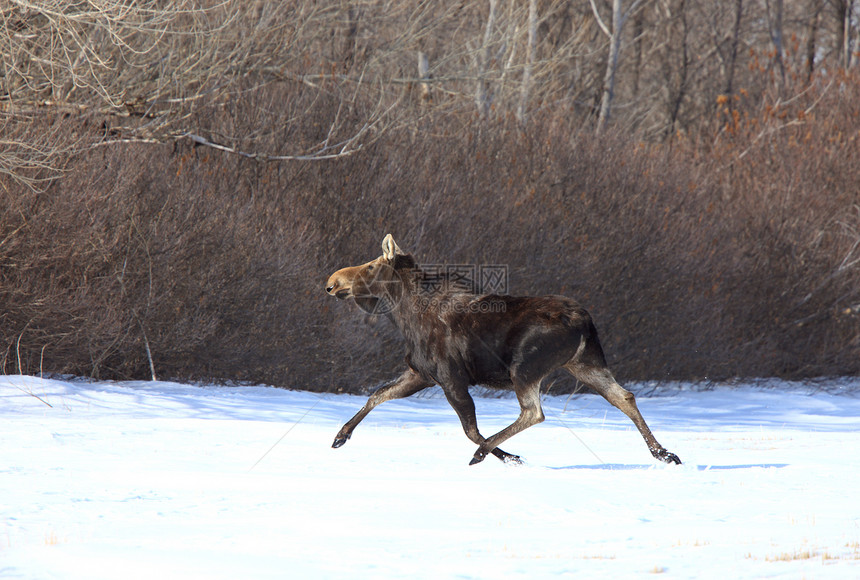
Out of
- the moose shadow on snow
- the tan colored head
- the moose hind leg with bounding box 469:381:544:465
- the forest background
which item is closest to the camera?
the moose hind leg with bounding box 469:381:544:465

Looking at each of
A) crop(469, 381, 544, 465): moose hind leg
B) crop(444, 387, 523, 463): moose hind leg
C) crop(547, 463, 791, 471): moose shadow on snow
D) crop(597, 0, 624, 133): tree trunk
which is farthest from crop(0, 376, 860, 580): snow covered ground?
crop(597, 0, 624, 133): tree trunk

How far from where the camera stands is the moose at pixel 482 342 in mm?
6996

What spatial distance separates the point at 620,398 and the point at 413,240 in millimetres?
8301

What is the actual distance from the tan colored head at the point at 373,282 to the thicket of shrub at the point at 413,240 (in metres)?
2.63

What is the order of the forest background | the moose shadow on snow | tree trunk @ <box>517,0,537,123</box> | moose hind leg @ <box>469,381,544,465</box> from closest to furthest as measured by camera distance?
1. moose hind leg @ <box>469,381,544,465</box>
2. the moose shadow on snow
3. the forest background
4. tree trunk @ <box>517,0,537,123</box>

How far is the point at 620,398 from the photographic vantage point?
713cm

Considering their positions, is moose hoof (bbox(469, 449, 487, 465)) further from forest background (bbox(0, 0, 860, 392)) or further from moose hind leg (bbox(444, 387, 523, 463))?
forest background (bbox(0, 0, 860, 392))

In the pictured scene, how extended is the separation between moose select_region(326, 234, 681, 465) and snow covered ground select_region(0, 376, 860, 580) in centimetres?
45

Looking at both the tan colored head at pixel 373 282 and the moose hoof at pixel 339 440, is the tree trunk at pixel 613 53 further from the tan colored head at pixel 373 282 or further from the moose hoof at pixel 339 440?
the moose hoof at pixel 339 440

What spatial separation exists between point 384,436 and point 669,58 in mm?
23907

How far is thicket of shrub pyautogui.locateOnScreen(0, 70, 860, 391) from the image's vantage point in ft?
40.3

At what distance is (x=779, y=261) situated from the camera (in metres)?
18.7

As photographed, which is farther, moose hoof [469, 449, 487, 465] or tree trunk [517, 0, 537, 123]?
tree trunk [517, 0, 537, 123]

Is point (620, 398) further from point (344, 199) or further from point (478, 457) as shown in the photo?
point (344, 199)
